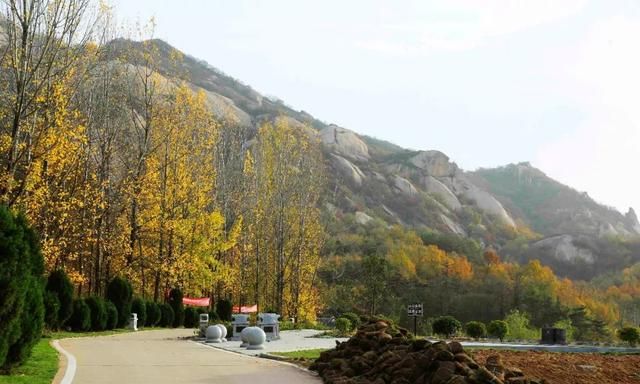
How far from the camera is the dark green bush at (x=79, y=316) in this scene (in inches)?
942

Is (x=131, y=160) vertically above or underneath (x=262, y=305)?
above

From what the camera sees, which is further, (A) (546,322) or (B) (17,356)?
(A) (546,322)

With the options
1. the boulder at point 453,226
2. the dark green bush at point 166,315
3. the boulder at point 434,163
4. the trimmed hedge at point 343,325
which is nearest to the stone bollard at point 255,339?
the trimmed hedge at point 343,325

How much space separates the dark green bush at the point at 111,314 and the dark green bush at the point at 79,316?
2.08 metres

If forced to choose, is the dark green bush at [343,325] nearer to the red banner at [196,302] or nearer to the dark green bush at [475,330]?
the dark green bush at [475,330]

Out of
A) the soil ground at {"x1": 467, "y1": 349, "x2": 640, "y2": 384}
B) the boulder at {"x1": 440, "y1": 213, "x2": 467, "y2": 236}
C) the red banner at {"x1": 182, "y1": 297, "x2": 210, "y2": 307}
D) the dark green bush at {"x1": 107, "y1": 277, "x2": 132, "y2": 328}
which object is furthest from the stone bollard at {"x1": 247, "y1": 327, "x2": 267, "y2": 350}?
the boulder at {"x1": 440, "y1": 213, "x2": 467, "y2": 236}

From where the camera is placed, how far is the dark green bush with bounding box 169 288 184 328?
35531mm

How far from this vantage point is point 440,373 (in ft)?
29.6

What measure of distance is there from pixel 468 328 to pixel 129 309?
15.4 meters

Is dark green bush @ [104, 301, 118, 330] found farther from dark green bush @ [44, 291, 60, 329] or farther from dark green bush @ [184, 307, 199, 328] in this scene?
dark green bush @ [184, 307, 199, 328]

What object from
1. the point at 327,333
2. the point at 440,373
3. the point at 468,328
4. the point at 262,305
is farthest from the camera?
the point at 262,305

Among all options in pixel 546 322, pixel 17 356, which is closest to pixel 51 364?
pixel 17 356

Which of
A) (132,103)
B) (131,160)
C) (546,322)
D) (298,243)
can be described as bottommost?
(546,322)

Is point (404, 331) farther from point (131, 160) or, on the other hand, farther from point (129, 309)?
point (131, 160)
